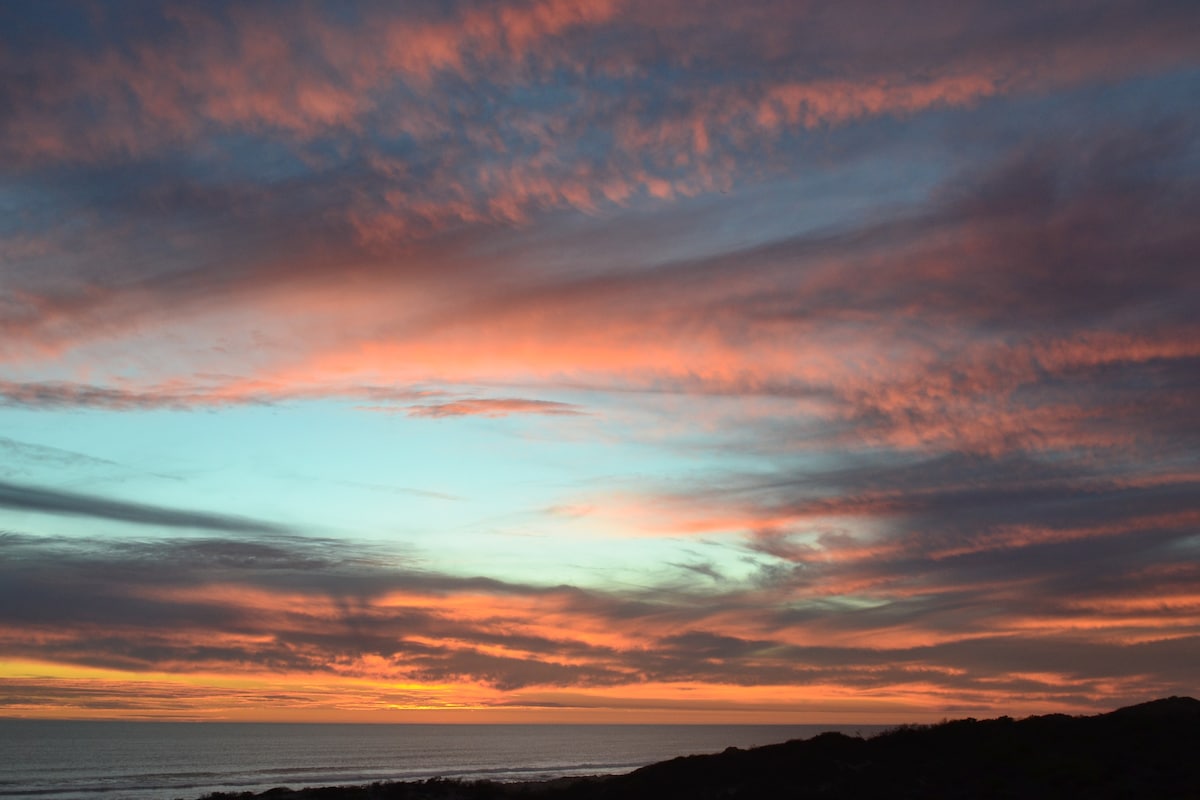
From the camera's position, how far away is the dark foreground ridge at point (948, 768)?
34.5 metres

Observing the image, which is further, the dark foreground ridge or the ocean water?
the ocean water

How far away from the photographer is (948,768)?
39344 mm

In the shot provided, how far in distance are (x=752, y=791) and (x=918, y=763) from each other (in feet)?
26.1

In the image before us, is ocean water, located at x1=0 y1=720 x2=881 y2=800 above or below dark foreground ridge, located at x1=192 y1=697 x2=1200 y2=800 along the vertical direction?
below

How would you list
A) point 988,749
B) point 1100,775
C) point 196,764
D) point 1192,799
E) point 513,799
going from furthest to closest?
1. point 196,764
2. point 513,799
3. point 988,749
4. point 1100,775
5. point 1192,799

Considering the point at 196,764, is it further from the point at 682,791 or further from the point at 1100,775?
the point at 1100,775

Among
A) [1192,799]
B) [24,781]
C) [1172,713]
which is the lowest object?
[24,781]

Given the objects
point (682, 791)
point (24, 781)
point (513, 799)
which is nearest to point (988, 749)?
point (682, 791)

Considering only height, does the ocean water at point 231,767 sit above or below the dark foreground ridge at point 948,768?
below

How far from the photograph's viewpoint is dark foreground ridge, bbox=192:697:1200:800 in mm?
34469

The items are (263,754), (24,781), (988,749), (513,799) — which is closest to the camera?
(988,749)

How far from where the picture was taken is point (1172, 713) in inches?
1655

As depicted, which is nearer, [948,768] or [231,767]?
[948,768]

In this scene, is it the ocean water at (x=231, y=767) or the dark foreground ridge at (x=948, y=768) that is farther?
the ocean water at (x=231, y=767)
